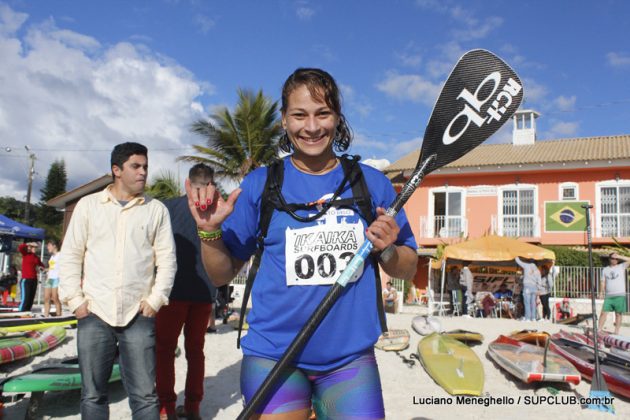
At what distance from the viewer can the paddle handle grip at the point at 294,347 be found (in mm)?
1862

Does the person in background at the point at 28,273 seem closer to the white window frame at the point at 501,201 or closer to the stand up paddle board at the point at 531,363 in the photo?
the stand up paddle board at the point at 531,363

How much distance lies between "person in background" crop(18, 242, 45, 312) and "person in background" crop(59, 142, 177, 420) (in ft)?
31.9

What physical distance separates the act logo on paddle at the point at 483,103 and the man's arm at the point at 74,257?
2339 millimetres

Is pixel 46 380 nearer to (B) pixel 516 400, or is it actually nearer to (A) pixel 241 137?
(B) pixel 516 400

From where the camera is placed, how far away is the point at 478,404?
5887mm

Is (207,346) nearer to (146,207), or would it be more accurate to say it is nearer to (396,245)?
(146,207)

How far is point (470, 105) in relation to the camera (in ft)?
7.99

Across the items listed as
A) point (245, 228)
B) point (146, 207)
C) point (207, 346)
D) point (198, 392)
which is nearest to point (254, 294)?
point (245, 228)

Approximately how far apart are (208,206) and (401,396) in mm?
4854

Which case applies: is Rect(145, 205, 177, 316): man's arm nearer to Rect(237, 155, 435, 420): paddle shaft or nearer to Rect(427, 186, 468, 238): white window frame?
Rect(237, 155, 435, 420): paddle shaft

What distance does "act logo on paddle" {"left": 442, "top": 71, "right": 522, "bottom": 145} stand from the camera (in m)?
2.41

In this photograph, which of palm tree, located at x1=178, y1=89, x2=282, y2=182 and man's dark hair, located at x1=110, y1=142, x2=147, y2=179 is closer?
man's dark hair, located at x1=110, y1=142, x2=147, y2=179

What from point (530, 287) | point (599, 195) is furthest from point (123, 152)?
point (599, 195)

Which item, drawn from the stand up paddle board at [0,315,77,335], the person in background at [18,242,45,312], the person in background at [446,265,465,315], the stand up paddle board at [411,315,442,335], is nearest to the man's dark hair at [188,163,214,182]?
the stand up paddle board at [0,315,77,335]
